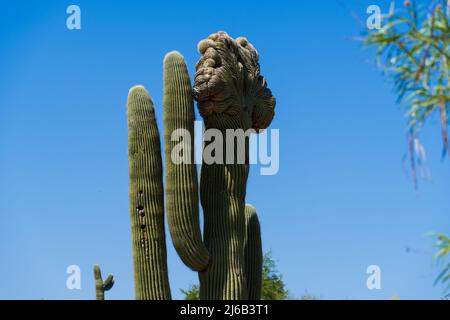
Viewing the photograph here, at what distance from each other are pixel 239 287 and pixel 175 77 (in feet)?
10.8

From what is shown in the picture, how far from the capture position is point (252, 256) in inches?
607

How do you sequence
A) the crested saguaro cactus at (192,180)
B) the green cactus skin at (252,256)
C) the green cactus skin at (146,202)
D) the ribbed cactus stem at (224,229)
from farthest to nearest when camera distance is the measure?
1. the green cactus skin at (252,256)
2. the ribbed cactus stem at (224,229)
3. the crested saguaro cactus at (192,180)
4. the green cactus skin at (146,202)

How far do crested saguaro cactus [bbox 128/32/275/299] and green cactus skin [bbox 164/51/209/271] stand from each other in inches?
0.6

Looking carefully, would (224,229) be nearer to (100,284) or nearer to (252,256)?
(252,256)

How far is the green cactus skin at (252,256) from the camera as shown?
1532 cm

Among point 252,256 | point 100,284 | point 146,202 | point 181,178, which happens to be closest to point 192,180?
point 181,178

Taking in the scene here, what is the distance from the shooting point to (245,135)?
48.4 feet

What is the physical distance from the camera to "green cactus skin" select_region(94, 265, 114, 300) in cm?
1559

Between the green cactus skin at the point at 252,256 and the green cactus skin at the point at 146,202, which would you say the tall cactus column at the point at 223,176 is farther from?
the green cactus skin at the point at 146,202

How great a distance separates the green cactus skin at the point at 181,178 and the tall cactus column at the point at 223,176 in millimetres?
349

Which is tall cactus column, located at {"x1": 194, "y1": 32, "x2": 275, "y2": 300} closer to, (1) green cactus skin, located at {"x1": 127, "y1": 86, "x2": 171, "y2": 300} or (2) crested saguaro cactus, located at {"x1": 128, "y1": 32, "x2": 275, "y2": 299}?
(2) crested saguaro cactus, located at {"x1": 128, "y1": 32, "x2": 275, "y2": 299}

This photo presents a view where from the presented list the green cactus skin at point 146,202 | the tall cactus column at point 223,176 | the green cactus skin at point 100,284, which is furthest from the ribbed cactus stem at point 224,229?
the green cactus skin at point 100,284

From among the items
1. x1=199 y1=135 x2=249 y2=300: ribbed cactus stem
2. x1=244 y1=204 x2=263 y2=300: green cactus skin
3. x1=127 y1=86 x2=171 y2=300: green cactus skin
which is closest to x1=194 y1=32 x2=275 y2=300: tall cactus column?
x1=199 y1=135 x2=249 y2=300: ribbed cactus stem
